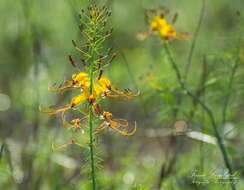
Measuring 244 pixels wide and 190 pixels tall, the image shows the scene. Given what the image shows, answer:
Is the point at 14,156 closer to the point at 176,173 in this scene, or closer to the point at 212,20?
the point at 176,173

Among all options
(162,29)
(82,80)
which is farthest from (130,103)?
(82,80)

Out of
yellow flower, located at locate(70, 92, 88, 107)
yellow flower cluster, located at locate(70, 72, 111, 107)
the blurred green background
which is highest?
the blurred green background

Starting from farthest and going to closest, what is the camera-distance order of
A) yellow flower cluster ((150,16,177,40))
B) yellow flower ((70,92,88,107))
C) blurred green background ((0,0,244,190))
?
blurred green background ((0,0,244,190)) < yellow flower cluster ((150,16,177,40)) < yellow flower ((70,92,88,107))

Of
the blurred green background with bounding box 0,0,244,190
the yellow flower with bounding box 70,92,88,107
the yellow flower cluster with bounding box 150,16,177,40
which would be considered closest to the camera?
the yellow flower with bounding box 70,92,88,107

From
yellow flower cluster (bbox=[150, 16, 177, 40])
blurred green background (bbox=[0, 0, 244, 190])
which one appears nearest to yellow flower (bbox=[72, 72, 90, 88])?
blurred green background (bbox=[0, 0, 244, 190])

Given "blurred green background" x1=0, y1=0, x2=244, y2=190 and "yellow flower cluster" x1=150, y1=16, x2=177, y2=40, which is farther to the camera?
"blurred green background" x1=0, y1=0, x2=244, y2=190

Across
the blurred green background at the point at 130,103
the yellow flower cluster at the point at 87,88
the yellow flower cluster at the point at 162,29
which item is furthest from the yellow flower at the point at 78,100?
the yellow flower cluster at the point at 162,29

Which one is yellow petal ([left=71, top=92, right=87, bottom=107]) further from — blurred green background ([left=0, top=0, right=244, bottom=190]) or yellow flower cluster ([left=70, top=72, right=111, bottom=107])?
blurred green background ([left=0, top=0, right=244, bottom=190])

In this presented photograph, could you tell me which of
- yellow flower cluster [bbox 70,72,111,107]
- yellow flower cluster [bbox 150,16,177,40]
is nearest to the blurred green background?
yellow flower cluster [bbox 150,16,177,40]

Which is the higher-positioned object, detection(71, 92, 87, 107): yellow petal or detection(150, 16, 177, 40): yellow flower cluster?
detection(150, 16, 177, 40): yellow flower cluster

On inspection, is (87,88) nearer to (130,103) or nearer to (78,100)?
(78,100)
